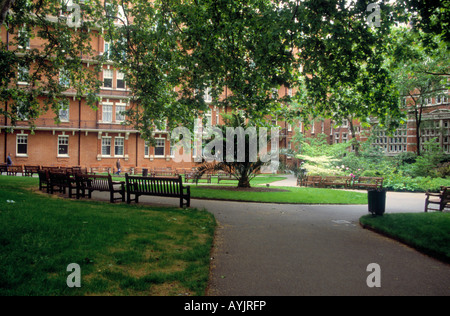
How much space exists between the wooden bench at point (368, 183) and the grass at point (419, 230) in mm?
12514

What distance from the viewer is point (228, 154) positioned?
664 inches

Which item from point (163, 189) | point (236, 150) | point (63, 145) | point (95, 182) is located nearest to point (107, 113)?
point (63, 145)

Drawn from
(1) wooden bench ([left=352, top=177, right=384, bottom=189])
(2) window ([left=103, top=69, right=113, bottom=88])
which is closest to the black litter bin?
(1) wooden bench ([left=352, top=177, right=384, bottom=189])

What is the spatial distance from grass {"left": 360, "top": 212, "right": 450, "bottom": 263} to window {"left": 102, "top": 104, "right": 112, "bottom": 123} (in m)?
31.0

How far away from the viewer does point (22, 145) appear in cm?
3091

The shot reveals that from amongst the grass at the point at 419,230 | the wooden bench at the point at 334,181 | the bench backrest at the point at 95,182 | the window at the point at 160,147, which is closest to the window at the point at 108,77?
the window at the point at 160,147

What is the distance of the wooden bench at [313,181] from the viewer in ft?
72.4

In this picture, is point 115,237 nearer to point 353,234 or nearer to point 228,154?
point 353,234

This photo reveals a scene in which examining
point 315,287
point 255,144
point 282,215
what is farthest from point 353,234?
point 255,144

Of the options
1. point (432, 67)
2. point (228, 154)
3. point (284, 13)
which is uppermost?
point (432, 67)

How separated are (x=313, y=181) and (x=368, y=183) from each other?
3.78 metres

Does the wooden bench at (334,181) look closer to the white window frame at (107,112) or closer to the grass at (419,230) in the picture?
the grass at (419,230)

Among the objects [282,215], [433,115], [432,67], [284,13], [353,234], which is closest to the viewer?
[353,234]

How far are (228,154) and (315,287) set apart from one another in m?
13.3
